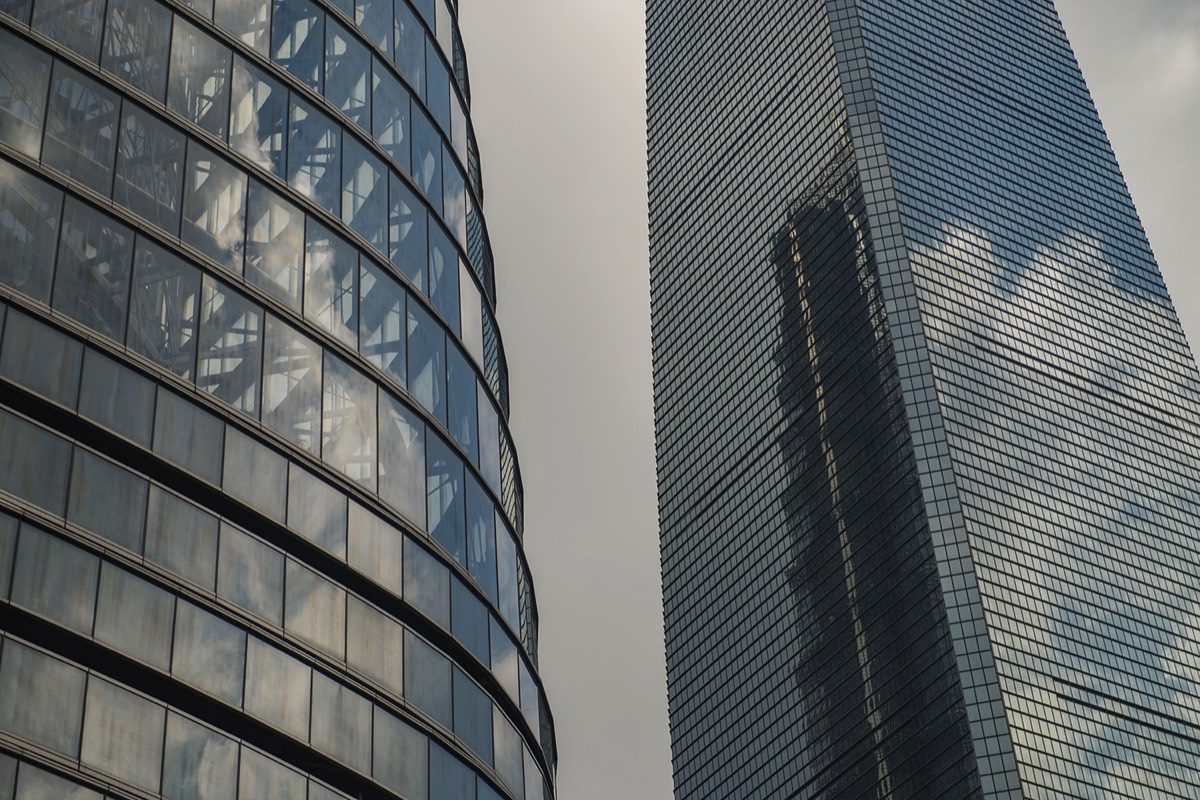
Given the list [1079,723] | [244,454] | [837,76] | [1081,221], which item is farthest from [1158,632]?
[244,454]

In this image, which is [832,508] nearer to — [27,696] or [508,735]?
[508,735]

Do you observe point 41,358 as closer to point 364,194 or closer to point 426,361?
point 426,361

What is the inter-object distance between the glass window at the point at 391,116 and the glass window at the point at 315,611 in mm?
12072

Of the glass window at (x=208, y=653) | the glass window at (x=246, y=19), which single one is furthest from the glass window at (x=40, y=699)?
the glass window at (x=246, y=19)

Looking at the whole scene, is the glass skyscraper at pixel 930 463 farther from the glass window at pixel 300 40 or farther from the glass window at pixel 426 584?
the glass window at pixel 300 40

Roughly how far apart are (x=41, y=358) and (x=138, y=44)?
27.5 feet

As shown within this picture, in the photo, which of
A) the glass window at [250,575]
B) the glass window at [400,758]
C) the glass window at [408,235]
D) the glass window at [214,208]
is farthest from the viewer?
the glass window at [408,235]

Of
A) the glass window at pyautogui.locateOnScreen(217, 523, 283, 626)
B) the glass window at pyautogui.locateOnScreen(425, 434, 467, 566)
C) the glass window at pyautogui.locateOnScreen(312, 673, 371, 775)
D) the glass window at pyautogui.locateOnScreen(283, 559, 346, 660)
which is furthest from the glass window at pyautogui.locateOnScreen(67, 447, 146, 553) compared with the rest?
the glass window at pyautogui.locateOnScreen(425, 434, 467, 566)

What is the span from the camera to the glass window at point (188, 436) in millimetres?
31508

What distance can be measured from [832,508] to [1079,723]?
32.8 metres

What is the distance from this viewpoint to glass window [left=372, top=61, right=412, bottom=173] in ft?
137

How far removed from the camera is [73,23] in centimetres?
3431

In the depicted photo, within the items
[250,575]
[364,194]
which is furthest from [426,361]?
[250,575]

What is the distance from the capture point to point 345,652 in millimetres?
33375
